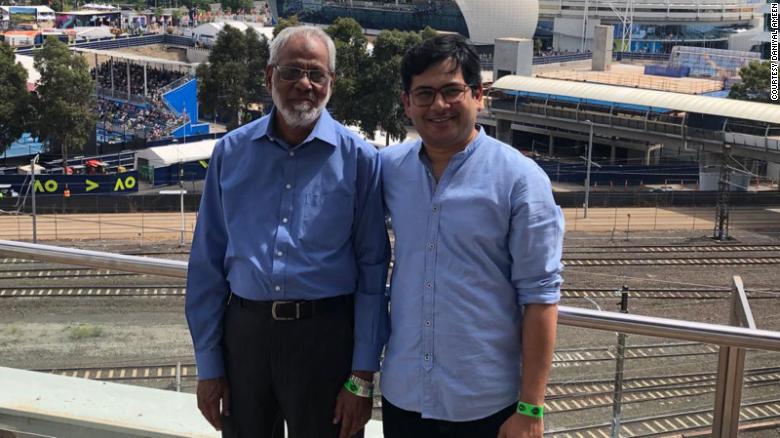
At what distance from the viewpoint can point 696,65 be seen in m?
45.3

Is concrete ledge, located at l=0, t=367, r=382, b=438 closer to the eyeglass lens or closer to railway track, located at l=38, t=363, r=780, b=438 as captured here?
railway track, located at l=38, t=363, r=780, b=438

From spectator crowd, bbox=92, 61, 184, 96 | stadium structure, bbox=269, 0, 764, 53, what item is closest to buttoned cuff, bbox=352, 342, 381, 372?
spectator crowd, bbox=92, 61, 184, 96

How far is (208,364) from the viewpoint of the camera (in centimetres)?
275

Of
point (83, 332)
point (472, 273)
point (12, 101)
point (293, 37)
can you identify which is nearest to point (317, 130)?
point (293, 37)

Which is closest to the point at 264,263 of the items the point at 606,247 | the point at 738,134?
the point at 606,247

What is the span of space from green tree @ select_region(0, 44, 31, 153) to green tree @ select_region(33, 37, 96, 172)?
43 cm

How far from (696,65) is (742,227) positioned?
23.3 metres

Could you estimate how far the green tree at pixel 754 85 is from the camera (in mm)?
36969

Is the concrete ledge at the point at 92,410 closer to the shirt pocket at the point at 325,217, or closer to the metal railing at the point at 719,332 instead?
the metal railing at the point at 719,332

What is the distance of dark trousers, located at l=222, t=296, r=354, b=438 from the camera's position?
2654 millimetres

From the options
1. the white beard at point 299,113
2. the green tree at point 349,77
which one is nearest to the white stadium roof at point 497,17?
the green tree at point 349,77

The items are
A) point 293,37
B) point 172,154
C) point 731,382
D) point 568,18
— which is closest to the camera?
point 293,37

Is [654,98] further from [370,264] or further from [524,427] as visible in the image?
[524,427]

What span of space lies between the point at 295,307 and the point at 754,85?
3796cm
